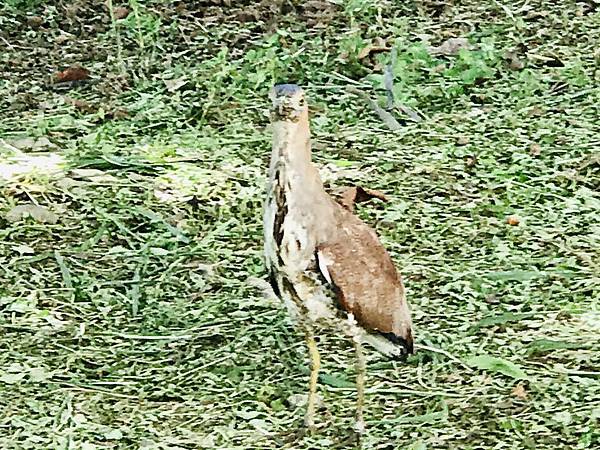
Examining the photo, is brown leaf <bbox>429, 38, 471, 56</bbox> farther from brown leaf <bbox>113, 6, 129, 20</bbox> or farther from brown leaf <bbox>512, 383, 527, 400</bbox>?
brown leaf <bbox>512, 383, 527, 400</bbox>

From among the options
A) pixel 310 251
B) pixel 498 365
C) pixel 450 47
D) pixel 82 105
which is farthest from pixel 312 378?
pixel 450 47

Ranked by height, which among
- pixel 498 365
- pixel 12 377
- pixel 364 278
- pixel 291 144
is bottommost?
pixel 12 377

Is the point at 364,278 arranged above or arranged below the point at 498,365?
above

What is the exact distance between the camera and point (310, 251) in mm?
2945

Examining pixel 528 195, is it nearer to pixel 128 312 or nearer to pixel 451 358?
pixel 451 358

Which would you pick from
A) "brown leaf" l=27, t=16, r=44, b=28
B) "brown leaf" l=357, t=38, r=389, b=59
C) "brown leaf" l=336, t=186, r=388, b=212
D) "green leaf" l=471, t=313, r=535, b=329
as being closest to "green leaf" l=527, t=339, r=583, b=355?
"green leaf" l=471, t=313, r=535, b=329

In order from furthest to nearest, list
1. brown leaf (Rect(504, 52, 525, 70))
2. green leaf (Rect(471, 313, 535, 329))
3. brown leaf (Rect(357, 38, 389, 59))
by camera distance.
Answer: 1. brown leaf (Rect(357, 38, 389, 59))
2. brown leaf (Rect(504, 52, 525, 70))
3. green leaf (Rect(471, 313, 535, 329))

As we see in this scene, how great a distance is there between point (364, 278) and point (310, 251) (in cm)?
17

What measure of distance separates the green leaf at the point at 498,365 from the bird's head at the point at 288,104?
0.93 m

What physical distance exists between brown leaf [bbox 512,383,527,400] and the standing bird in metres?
0.44

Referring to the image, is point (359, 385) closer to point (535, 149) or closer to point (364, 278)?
point (364, 278)

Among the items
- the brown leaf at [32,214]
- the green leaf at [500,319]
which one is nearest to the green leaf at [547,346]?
the green leaf at [500,319]

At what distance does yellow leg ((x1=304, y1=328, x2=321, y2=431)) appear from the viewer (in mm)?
3109

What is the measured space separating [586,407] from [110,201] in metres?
1.94
